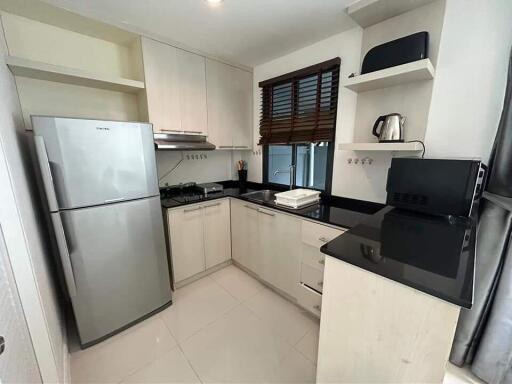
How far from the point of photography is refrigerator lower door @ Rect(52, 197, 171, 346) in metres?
1.37

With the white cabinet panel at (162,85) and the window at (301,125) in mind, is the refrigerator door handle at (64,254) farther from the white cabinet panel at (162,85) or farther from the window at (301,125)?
the window at (301,125)

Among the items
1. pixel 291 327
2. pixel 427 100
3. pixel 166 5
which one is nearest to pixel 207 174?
pixel 166 5

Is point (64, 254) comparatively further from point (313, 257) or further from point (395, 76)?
point (395, 76)

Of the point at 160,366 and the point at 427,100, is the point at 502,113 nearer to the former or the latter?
the point at 427,100

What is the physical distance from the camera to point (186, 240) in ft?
6.76

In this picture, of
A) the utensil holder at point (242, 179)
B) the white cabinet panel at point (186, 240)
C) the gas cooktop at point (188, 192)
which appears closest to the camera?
the white cabinet panel at point (186, 240)

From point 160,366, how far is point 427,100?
99.0 inches

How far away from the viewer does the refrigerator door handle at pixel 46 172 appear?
1157mm

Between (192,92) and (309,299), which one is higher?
(192,92)

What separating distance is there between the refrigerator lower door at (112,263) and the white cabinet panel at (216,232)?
1.66ft

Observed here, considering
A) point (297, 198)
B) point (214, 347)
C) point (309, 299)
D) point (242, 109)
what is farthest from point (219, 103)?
point (214, 347)

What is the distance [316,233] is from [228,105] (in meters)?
1.73

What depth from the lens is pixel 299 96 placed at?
221cm

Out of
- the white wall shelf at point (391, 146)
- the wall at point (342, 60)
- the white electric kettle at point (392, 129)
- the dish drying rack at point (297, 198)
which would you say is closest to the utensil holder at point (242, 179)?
the dish drying rack at point (297, 198)
